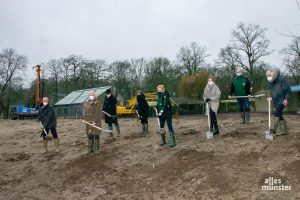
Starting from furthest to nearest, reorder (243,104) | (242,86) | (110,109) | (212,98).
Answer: (110,109) → (243,104) → (242,86) → (212,98)

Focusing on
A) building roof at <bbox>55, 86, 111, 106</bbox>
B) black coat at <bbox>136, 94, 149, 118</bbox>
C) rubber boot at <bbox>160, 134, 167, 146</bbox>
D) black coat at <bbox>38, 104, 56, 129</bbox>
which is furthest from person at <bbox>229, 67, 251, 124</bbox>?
building roof at <bbox>55, 86, 111, 106</bbox>

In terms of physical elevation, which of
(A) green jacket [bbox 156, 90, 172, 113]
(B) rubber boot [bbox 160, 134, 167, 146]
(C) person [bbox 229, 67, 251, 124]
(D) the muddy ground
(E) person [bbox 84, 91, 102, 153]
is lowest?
(D) the muddy ground

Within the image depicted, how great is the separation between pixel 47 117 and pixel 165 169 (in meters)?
5.54

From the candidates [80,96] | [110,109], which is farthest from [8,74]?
[110,109]

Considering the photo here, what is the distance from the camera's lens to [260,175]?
9180mm

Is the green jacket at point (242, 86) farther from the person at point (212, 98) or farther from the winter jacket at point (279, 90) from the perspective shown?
the winter jacket at point (279, 90)

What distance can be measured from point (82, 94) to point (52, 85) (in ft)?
Answer: 86.8

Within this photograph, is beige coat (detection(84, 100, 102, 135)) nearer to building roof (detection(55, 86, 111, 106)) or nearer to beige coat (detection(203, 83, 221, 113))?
beige coat (detection(203, 83, 221, 113))

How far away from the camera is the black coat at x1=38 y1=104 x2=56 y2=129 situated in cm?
1435

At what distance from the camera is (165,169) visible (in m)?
10.8

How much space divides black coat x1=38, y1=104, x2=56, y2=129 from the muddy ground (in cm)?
114

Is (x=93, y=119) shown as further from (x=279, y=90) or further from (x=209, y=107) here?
(x=279, y=90)

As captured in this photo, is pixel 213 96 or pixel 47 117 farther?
pixel 47 117

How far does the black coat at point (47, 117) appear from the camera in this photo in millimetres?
14352
